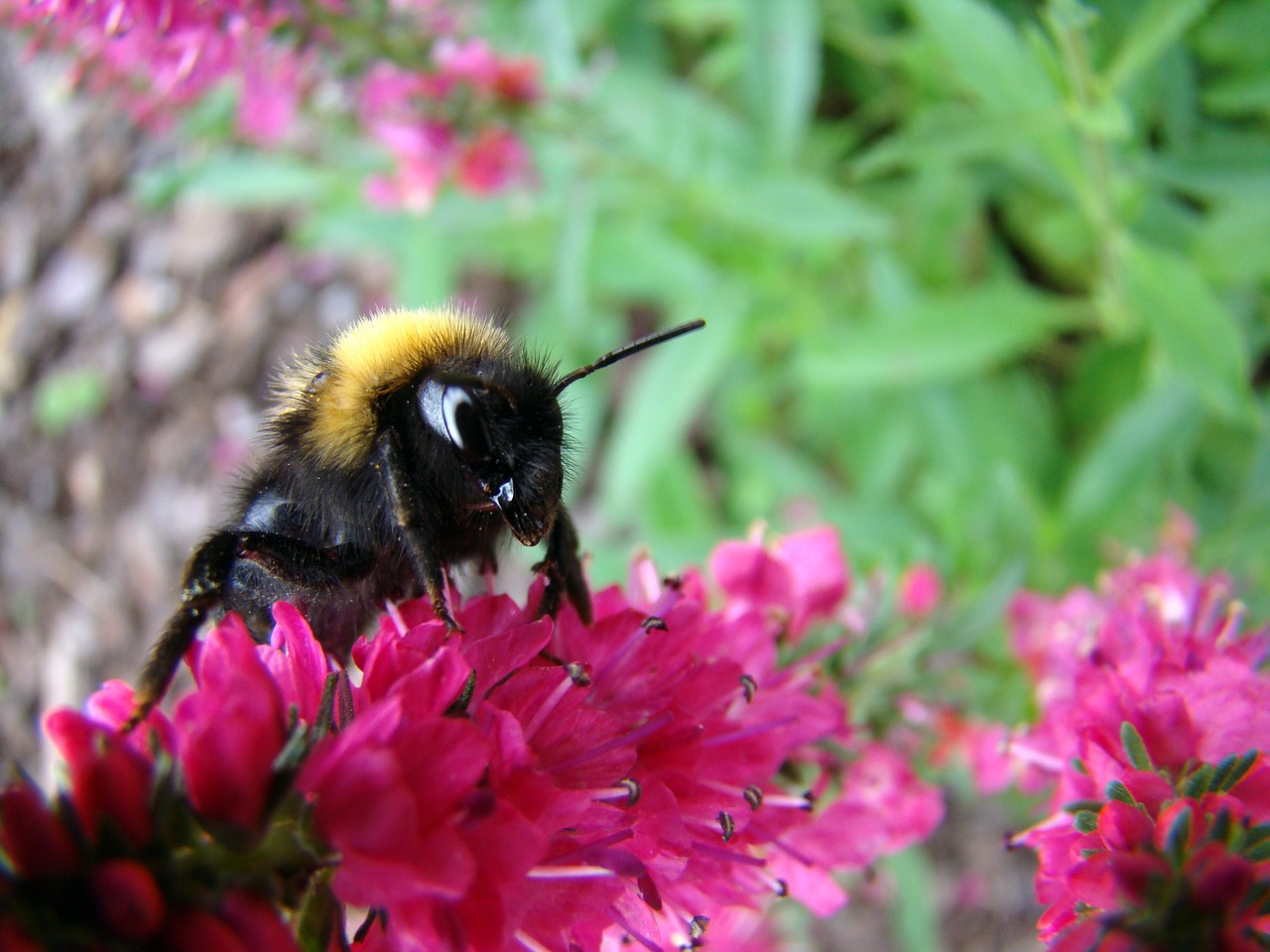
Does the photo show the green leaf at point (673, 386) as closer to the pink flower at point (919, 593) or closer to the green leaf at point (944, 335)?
the green leaf at point (944, 335)

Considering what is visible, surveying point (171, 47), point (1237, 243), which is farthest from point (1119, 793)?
point (171, 47)

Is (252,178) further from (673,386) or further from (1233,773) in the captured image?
(1233,773)

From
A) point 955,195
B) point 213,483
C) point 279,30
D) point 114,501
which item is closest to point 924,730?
point 955,195

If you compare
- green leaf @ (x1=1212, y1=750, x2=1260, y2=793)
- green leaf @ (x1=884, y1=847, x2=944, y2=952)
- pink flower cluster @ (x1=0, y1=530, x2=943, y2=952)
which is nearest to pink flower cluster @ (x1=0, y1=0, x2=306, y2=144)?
pink flower cluster @ (x1=0, y1=530, x2=943, y2=952)

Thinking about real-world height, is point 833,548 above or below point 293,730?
below

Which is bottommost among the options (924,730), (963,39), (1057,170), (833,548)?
(924,730)

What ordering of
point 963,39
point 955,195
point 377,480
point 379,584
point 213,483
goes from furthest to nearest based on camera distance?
point 213,483 → point 955,195 → point 963,39 → point 379,584 → point 377,480

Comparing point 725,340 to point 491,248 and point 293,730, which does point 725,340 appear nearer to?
point 491,248
